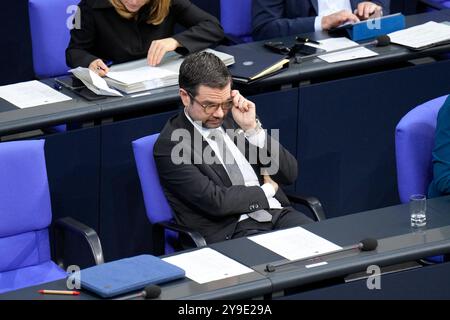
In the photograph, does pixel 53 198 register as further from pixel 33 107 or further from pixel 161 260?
pixel 161 260

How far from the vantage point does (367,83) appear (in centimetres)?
590

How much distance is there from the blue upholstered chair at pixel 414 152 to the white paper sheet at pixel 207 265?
39.3 inches

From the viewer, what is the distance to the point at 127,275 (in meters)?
4.09

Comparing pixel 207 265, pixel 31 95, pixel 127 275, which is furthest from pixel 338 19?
pixel 127 275

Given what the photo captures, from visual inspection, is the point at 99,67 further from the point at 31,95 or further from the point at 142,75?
the point at 31,95

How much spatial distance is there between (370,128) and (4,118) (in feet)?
5.97

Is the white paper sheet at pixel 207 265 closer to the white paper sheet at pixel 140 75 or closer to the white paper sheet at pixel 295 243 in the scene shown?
the white paper sheet at pixel 295 243

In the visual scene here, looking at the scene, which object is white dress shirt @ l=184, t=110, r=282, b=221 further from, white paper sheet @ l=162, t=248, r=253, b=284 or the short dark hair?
white paper sheet @ l=162, t=248, r=253, b=284

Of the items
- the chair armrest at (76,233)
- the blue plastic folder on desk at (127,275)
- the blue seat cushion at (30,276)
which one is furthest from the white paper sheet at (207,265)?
the blue seat cushion at (30,276)

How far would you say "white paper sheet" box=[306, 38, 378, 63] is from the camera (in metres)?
5.91

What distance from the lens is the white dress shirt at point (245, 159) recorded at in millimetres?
5078

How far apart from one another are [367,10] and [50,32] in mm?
1657
